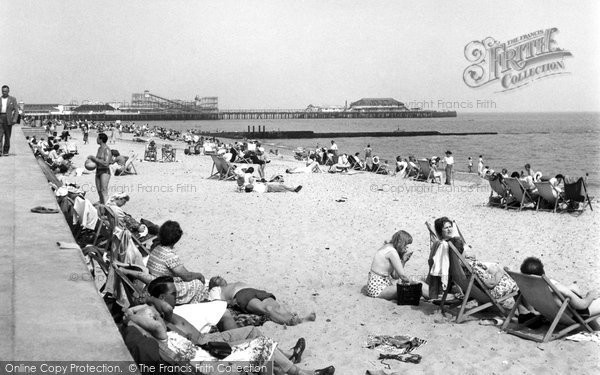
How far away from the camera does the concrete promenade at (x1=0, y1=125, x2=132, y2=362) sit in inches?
121

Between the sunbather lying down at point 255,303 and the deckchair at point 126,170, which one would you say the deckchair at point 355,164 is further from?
the sunbather lying down at point 255,303

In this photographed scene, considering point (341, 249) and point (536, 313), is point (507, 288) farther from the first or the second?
point (341, 249)

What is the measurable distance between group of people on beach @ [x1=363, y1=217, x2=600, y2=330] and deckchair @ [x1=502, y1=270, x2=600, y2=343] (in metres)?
0.05

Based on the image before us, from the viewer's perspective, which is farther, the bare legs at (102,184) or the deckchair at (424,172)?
the deckchair at (424,172)

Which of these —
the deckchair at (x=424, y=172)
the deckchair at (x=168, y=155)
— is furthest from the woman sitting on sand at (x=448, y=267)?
the deckchair at (x=168, y=155)

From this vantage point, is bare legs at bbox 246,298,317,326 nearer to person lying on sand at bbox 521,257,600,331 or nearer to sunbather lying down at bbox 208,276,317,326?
sunbather lying down at bbox 208,276,317,326

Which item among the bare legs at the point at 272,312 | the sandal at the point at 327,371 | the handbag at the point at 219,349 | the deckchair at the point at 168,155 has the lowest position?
the sandal at the point at 327,371

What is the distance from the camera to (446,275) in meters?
5.39

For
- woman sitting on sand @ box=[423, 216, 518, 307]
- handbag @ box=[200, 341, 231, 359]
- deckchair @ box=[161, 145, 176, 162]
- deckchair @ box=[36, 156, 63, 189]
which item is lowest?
handbag @ box=[200, 341, 231, 359]

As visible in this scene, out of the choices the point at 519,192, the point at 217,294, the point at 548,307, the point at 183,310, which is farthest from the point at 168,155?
the point at 548,307

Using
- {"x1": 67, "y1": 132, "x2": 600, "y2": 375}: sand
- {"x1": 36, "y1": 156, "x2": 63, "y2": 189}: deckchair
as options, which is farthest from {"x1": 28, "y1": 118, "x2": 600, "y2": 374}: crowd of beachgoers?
{"x1": 36, "y1": 156, "x2": 63, "y2": 189}: deckchair

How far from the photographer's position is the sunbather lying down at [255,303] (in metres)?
5.26

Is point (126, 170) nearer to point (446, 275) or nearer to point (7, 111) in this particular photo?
point (7, 111)

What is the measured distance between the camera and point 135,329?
3.50 meters
